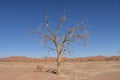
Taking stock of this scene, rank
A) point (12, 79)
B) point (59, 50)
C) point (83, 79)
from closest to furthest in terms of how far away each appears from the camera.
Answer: point (12, 79), point (83, 79), point (59, 50)

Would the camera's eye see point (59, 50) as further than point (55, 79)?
Yes

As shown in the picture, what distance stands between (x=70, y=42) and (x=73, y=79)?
5.59m

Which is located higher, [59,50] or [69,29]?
[69,29]

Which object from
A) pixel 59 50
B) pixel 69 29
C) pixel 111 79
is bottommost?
pixel 111 79

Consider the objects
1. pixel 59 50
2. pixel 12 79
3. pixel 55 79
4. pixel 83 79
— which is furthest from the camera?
pixel 59 50

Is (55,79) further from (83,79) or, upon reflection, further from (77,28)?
(77,28)

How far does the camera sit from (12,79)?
2044 cm

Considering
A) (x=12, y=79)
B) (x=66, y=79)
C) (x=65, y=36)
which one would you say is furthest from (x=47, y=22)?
(x=12, y=79)

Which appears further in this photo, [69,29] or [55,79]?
[69,29]

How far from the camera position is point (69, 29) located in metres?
27.5

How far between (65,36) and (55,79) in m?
6.64

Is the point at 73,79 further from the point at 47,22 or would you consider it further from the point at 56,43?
the point at 47,22

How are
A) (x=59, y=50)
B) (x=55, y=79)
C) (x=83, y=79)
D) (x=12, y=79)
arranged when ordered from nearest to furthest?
(x=12, y=79) → (x=55, y=79) → (x=83, y=79) → (x=59, y=50)

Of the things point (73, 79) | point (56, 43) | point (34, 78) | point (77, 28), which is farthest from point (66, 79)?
point (77, 28)
